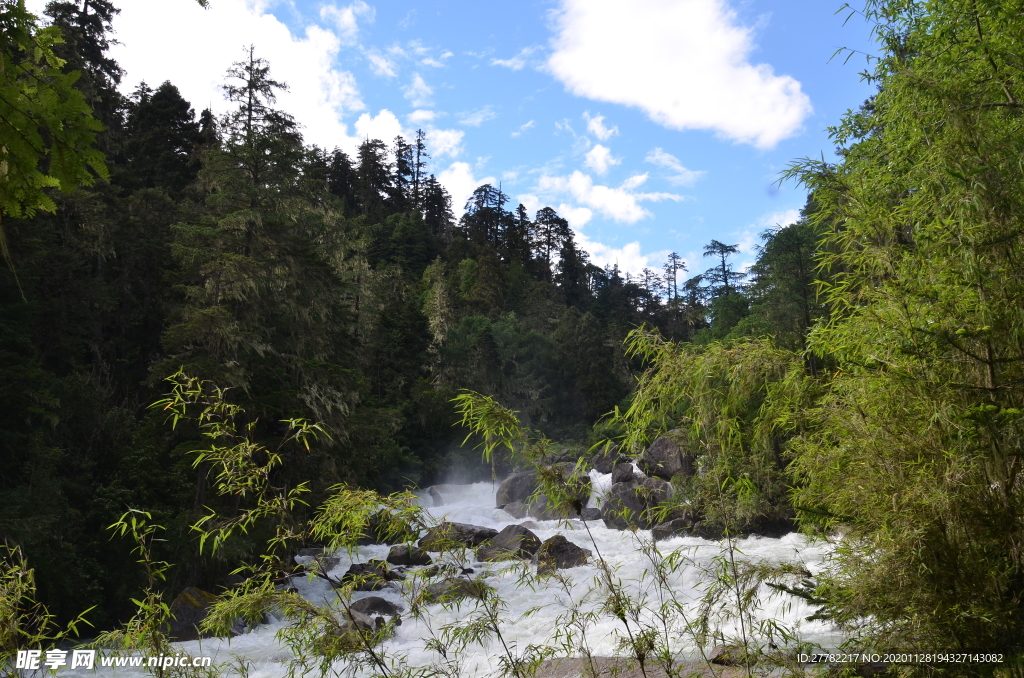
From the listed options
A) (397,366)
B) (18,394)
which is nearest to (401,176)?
(397,366)

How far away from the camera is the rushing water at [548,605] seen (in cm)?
581

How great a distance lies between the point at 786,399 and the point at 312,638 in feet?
10.5

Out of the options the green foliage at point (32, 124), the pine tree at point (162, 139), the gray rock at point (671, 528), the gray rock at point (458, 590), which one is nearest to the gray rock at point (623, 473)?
the gray rock at point (671, 528)

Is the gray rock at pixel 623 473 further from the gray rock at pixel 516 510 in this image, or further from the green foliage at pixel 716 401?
the green foliage at pixel 716 401

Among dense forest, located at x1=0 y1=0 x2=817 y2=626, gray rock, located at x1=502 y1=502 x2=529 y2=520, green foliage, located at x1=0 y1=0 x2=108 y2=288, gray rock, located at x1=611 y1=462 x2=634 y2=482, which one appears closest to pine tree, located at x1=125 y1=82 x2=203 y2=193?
dense forest, located at x1=0 y1=0 x2=817 y2=626

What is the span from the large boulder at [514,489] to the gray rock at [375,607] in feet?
42.5

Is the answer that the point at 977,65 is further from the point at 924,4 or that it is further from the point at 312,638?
the point at 312,638

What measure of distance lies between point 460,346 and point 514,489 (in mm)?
11001

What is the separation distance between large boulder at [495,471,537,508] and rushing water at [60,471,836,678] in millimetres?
5153

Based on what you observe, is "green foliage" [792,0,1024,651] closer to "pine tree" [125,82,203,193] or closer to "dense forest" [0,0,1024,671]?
"dense forest" [0,0,1024,671]

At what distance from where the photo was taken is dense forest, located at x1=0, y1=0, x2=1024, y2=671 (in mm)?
3102

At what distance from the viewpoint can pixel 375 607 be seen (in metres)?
11.3

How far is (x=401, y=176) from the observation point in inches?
2255

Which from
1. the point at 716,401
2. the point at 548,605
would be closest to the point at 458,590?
the point at 716,401
